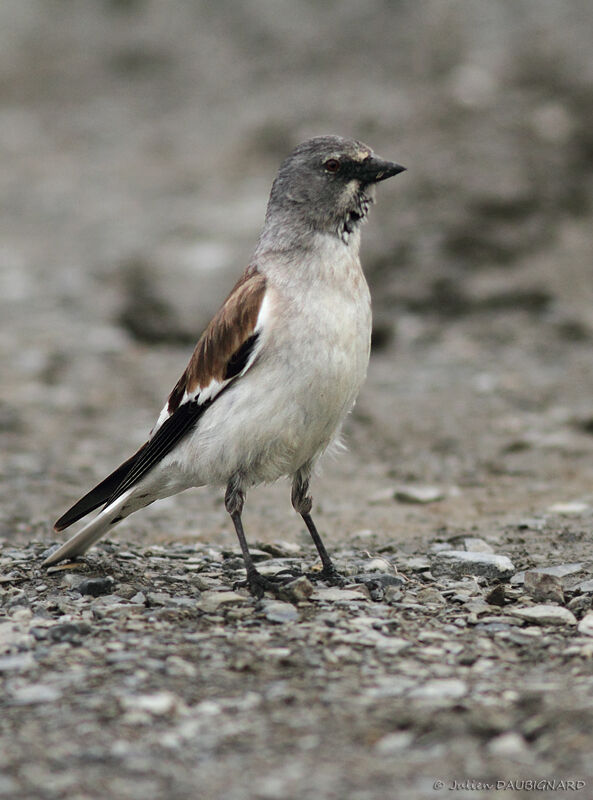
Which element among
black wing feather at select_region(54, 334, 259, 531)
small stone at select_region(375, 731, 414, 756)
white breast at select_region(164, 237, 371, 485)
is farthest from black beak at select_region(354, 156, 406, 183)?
small stone at select_region(375, 731, 414, 756)

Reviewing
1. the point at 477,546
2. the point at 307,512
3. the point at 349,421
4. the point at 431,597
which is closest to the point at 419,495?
the point at 477,546

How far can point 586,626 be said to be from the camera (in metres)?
4.49

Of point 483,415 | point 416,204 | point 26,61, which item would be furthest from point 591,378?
point 26,61

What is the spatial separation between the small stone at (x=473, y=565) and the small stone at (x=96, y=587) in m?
1.69

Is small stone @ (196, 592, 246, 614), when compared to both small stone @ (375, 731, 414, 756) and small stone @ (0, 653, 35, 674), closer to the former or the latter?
small stone @ (0, 653, 35, 674)

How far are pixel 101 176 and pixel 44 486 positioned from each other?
9329mm

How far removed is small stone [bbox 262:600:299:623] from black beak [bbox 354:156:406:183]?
228 cm

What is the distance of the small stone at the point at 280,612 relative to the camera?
4625mm

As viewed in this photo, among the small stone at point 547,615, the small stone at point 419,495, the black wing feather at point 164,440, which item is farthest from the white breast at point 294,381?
the small stone at point 419,495

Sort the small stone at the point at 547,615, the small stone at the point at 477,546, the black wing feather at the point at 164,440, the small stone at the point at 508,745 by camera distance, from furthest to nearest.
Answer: the small stone at the point at 477,546, the black wing feather at the point at 164,440, the small stone at the point at 547,615, the small stone at the point at 508,745

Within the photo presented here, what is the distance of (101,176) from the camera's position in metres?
16.7

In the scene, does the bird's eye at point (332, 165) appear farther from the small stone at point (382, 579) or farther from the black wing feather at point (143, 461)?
the small stone at point (382, 579)

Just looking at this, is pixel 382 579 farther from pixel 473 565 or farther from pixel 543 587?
pixel 543 587

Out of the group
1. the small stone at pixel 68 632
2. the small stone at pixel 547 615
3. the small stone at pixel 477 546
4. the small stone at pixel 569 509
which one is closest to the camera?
the small stone at pixel 68 632
